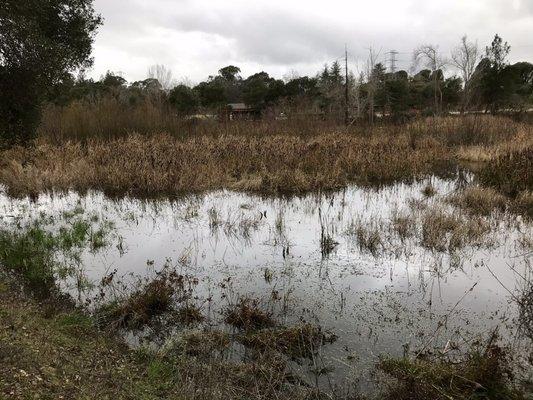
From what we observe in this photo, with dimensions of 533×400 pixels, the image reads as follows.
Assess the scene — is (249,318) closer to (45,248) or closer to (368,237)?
(368,237)


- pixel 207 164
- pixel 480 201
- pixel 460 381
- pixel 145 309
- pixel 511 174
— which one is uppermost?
pixel 207 164

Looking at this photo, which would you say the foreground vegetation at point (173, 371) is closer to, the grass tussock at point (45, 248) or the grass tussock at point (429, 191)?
the grass tussock at point (45, 248)

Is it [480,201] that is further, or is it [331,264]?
[480,201]

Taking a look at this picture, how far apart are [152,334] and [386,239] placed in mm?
4566

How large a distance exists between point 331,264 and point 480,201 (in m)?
4.78

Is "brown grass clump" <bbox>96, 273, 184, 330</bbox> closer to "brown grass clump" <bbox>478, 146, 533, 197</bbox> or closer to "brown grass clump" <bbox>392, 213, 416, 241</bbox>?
"brown grass clump" <bbox>392, 213, 416, 241</bbox>

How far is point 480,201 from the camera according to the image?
9.66 m

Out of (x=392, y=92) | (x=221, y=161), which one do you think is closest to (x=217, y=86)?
(x=392, y=92)

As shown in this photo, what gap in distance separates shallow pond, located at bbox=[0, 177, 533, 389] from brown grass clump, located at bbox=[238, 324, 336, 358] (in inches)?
5.0

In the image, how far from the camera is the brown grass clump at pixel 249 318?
4.86 m

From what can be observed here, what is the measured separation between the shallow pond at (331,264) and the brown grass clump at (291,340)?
0.42ft

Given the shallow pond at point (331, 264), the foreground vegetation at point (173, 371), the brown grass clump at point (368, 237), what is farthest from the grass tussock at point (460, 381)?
the brown grass clump at point (368, 237)

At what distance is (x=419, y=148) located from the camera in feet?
57.5

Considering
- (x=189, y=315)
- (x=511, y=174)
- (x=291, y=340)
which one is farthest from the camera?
(x=511, y=174)
